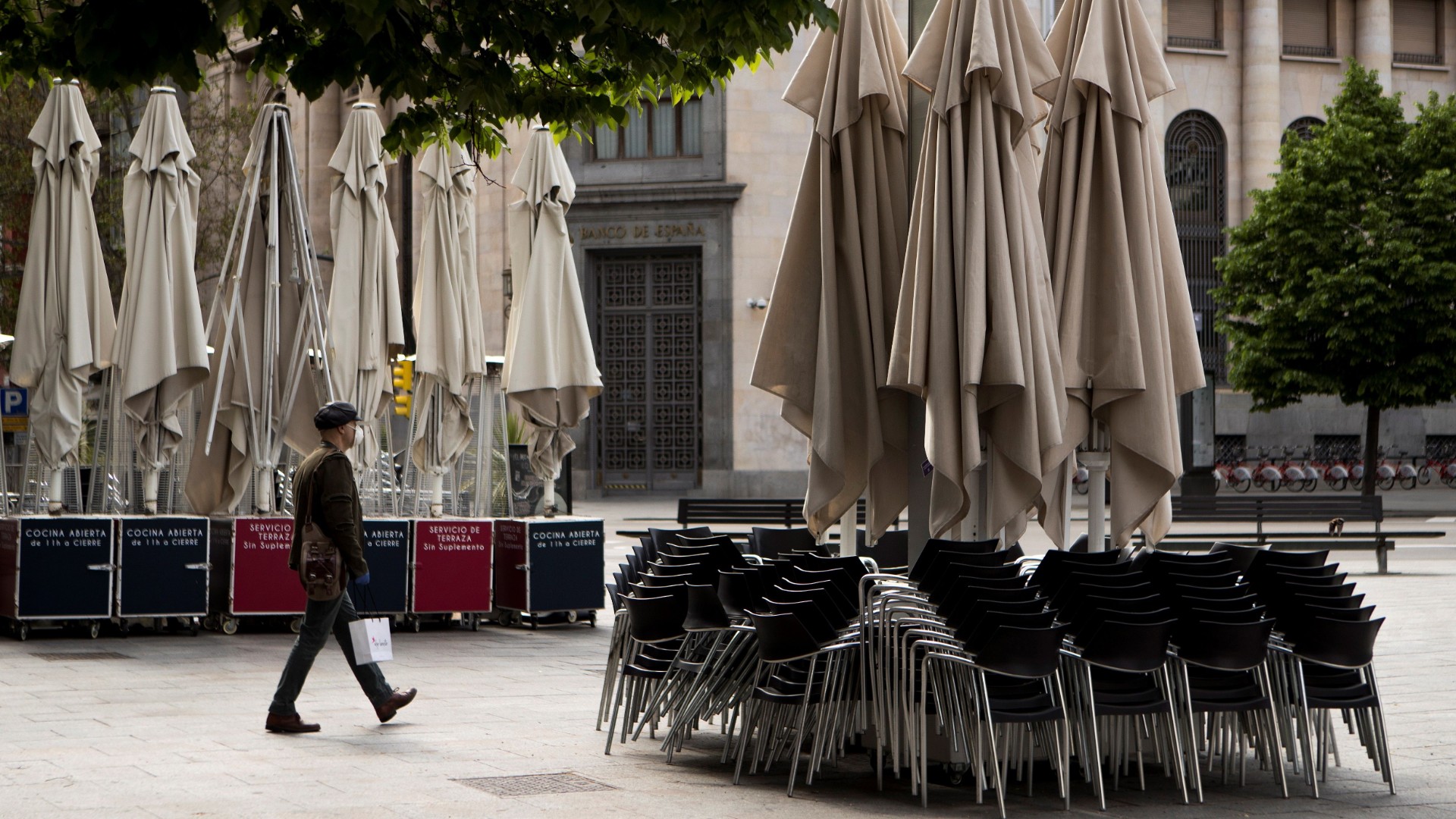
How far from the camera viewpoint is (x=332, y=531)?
8727mm

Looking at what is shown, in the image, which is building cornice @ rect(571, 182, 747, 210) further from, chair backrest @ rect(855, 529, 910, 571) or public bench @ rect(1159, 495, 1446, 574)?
chair backrest @ rect(855, 529, 910, 571)

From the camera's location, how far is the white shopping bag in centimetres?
879

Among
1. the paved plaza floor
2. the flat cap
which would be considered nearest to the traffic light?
the paved plaza floor

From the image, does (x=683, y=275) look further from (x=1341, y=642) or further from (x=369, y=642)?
(x=1341, y=642)

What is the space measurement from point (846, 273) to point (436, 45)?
2.25 meters

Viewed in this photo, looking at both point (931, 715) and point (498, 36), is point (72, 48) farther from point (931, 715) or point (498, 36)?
point (931, 715)

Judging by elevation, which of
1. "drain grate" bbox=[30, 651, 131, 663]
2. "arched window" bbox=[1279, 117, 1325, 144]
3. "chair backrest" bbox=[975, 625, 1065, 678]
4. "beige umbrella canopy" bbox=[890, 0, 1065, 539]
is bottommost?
"drain grate" bbox=[30, 651, 131, 663]

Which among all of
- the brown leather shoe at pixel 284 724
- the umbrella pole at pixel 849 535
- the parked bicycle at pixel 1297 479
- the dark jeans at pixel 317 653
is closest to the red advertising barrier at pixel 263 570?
the dark jeans at pixel 317 653

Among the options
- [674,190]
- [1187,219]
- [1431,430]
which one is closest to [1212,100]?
[1187,219]

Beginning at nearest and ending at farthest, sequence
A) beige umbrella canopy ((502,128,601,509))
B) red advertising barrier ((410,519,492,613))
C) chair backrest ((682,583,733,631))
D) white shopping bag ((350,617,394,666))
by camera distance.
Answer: chair backrest ((682,583,733,631)), white shopping bag ((350,617,394,666)), red advertising barrier ((410,519,492,613)), beige umbrella canopy ((502,128,601,509))

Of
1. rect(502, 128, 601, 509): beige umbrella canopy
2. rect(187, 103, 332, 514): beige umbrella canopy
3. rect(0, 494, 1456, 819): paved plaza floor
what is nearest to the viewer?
rect(0, 494, 1456, 819): paved plaza floor

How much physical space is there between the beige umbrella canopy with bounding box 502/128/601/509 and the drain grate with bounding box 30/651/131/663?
157 inches

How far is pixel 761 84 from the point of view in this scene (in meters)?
36.1

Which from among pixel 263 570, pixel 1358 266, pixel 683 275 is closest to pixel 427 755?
pixel 263 570
